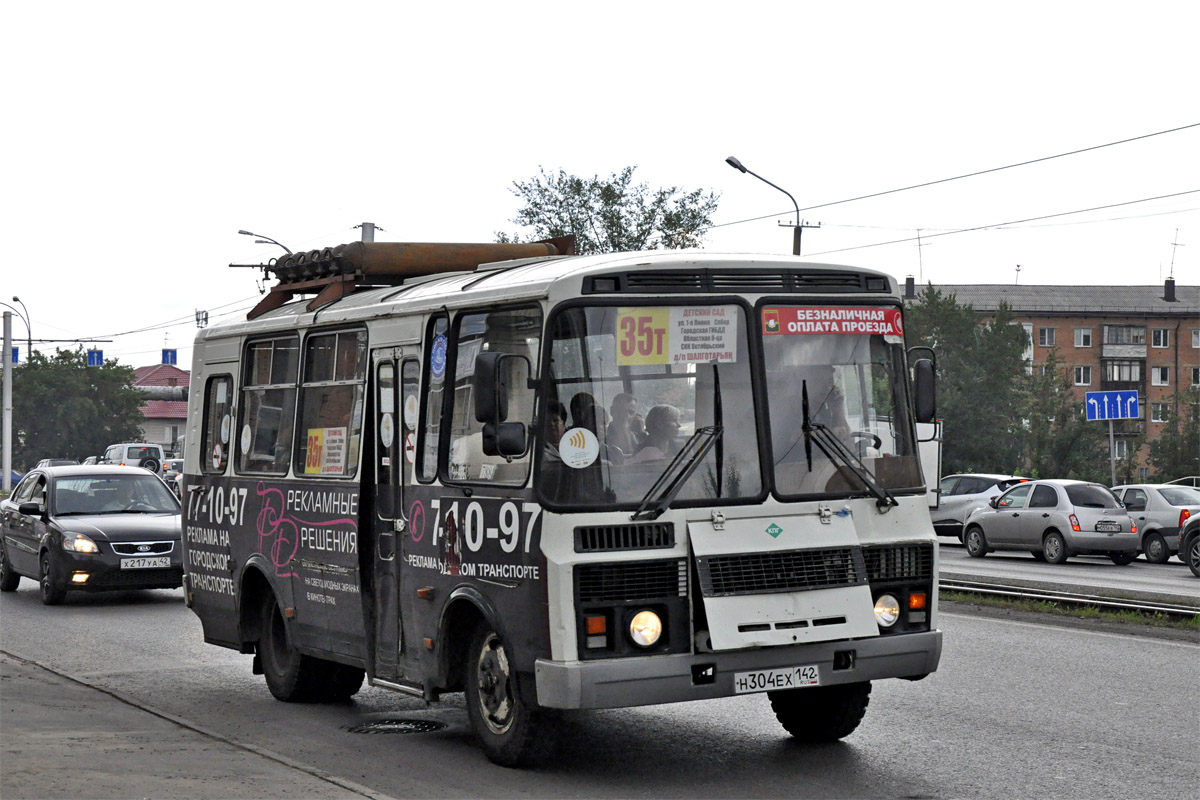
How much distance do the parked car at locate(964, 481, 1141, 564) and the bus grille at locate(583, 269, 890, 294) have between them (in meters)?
20.7

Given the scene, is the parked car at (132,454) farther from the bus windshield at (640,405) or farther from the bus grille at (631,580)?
the bus grille at (631,580)

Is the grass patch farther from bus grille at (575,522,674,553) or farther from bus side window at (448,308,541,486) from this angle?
bus side window at (448,308,541,486)

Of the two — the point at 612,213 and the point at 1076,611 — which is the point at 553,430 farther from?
the point at 612,213

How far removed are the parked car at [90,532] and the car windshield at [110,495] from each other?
0.5 inches

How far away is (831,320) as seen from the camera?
834 centimetres

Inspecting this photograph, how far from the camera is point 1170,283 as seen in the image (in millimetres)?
113188

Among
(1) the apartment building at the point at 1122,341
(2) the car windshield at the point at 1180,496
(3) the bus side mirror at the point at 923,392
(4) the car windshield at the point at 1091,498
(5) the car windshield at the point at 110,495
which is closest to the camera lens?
(3) the bus side mirror at the point at 923,392

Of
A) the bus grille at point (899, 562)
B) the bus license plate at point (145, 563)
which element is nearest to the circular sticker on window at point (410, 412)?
the bus grille at point (899, 562)

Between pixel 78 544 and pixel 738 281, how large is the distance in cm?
1204

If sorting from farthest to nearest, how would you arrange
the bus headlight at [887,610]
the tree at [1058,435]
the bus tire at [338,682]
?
the tree at [1058,435] → the bus tire at [338,682] → the bus headlight at [887,610]

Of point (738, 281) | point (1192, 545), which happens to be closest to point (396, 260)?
point (738, 281)

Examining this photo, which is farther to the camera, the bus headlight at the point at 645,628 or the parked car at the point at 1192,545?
the parked car at the point at 1192,545

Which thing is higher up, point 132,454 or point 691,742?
point 132,454

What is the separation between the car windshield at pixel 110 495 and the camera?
19.2 m
